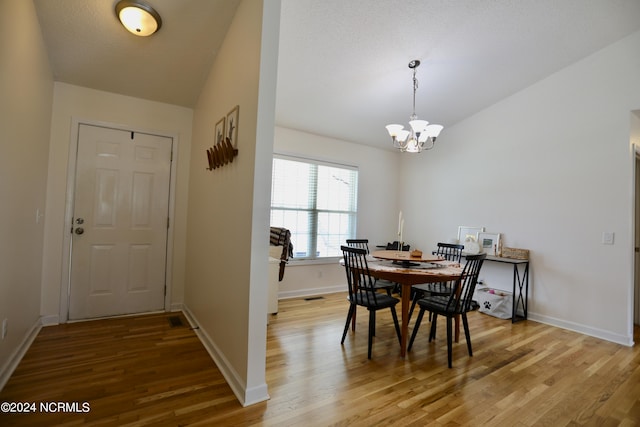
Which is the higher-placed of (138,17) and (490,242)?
(138,17)

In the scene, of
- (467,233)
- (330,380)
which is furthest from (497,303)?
(330,380)

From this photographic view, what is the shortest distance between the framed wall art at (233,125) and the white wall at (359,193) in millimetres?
1863

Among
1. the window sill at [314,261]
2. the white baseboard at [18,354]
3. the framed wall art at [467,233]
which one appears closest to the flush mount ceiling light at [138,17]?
the white baseboard at [18,354]

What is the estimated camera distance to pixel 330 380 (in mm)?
2113

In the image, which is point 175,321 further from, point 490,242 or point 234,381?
point 490,242

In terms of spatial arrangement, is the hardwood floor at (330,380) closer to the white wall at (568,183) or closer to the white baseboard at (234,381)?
the white baseboard at (234,381)

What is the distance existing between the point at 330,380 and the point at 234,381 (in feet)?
2.13

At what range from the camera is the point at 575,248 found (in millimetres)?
3385

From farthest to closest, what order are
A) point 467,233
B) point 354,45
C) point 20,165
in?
point 467,233 < point 354,45 < point 20,165

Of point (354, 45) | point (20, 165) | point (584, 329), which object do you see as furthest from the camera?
point (584, 329)

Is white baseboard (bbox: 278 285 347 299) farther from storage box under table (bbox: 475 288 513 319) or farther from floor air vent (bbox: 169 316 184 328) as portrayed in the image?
storage box under table (bbox: 475 288 513 319)

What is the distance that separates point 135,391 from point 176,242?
1863mm

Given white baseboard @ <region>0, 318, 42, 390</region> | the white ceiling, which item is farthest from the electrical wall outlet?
white baseboard @ <region>0, 318, 42, 390</region>

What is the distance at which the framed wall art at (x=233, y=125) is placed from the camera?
220 cm
